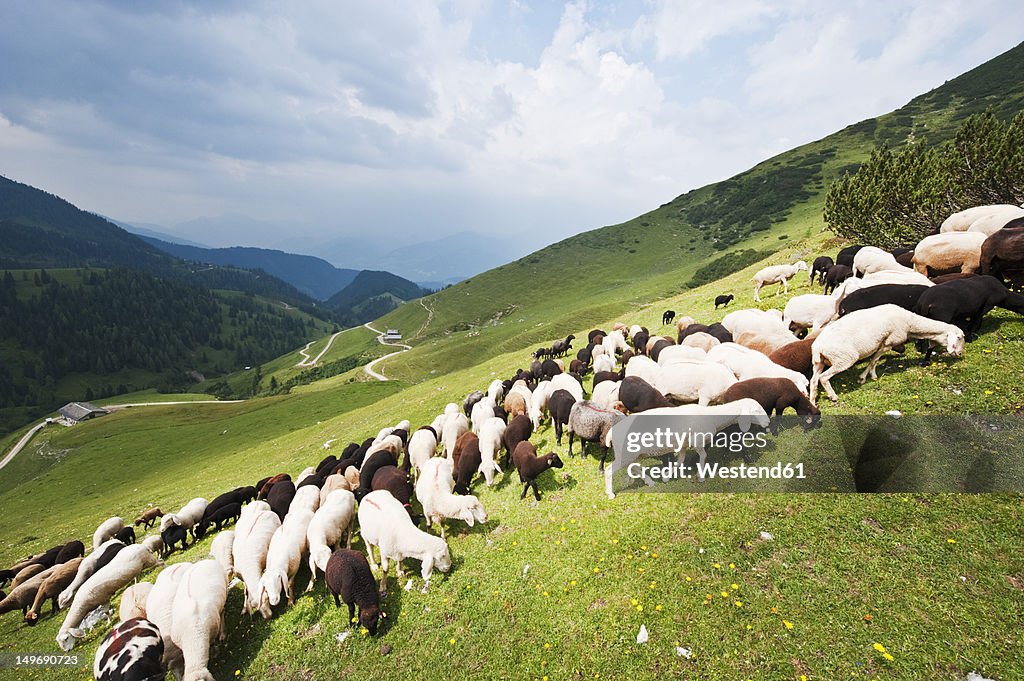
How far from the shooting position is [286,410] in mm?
56625

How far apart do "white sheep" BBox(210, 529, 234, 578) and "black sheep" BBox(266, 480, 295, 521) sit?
5.50 ft

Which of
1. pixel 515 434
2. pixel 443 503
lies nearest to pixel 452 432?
pixel 515 434

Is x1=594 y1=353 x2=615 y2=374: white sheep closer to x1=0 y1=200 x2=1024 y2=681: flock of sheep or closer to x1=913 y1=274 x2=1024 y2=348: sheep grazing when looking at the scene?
x1=0 y1=200 x2=1024 y2=681: flock of sheep

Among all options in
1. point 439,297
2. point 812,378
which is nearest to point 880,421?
point 812,378

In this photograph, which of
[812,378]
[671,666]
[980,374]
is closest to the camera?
[671,666]

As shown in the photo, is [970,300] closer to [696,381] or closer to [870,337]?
[870,337]

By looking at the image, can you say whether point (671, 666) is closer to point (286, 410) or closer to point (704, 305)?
point (704, 305)

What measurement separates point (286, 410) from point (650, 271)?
8930cm

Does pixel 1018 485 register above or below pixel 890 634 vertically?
above

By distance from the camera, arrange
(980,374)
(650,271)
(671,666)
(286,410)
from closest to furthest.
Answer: (671,666) < (980,374) < (286,410) < (650,271)

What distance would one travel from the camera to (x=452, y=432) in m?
15.8

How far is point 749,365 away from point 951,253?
323 inches

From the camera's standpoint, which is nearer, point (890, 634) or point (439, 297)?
point (890, 634)

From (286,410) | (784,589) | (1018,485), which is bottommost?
(286,410)
